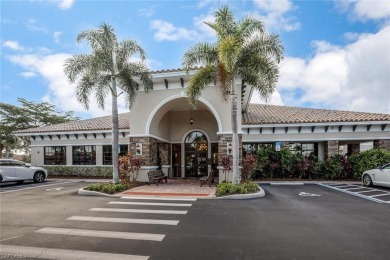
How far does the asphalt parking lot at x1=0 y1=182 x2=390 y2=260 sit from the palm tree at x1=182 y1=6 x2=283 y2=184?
404 cm

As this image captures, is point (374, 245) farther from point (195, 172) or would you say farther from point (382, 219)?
point (195, 172)

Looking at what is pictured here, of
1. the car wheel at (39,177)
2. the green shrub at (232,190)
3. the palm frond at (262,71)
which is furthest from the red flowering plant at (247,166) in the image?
the car wheel at (39,177)

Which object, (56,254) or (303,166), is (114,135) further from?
(303,166)

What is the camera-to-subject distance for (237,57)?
40.1ft

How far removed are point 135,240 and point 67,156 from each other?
19.8 meters

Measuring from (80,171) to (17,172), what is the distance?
18.7ft

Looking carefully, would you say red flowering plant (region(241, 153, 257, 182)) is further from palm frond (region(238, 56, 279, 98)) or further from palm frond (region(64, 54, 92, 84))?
palm frond (region(64, 54, 92, 84))

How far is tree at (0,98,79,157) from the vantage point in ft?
100

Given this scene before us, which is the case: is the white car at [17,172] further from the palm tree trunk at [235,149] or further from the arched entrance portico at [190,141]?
the palm tree trunk at [235,149]

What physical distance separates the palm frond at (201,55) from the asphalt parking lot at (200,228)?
22.0 feet

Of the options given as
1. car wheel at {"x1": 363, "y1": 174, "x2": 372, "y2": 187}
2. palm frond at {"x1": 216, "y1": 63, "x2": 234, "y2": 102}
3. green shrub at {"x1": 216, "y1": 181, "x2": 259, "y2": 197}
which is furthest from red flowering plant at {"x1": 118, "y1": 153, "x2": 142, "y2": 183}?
car wheel at {"x1": 363, "y1": 174, "x2": 372, "y2": 187}

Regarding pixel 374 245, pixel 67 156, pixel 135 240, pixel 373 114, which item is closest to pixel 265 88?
pixel 374 245

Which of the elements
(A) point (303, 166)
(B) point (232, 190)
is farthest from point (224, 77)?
(A) point (303, 166)

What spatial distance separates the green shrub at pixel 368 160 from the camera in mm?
16672
